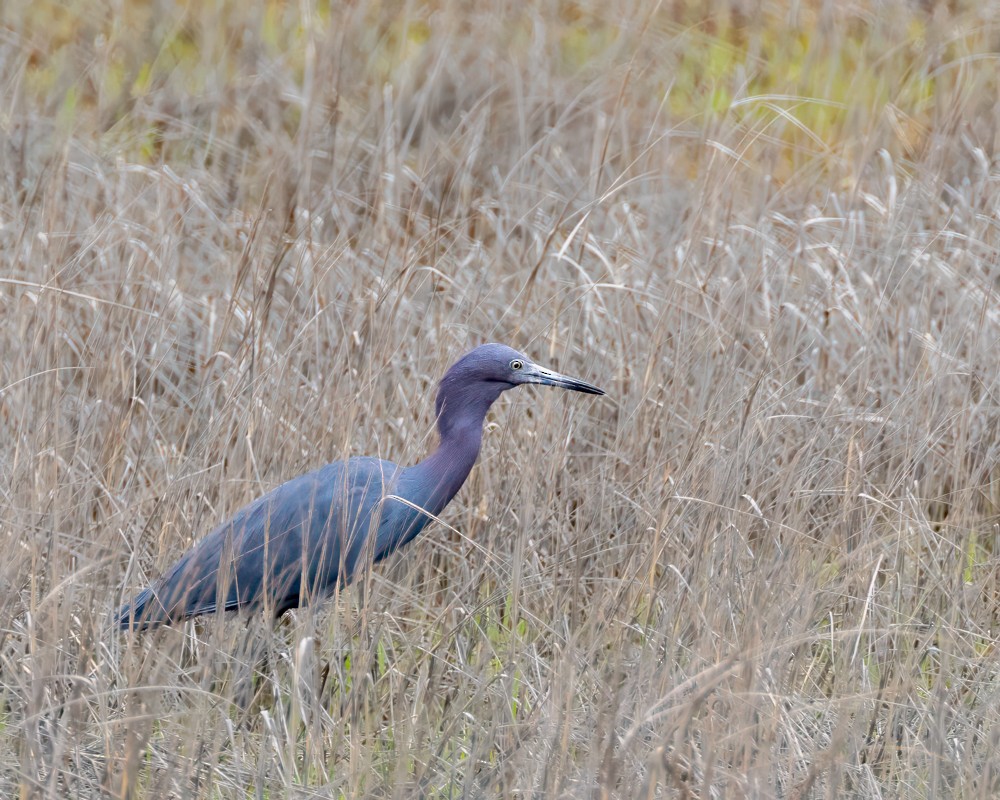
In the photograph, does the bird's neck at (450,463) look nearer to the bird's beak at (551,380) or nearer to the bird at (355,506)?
the bird at (355,506)

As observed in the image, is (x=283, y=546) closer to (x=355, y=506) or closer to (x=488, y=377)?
(x=355, y=506)

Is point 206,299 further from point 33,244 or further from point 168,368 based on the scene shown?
point 33,244

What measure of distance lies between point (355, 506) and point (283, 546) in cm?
18

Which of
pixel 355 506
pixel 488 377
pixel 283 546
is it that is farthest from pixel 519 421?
pixel 283 546

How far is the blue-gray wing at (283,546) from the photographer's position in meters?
2.61

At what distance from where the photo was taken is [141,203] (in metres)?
4.07

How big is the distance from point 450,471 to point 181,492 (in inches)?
23.0

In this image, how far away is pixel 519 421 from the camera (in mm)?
3229

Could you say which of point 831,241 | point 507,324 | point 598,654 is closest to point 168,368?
point 507,324

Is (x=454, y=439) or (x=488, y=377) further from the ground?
(x=488, y=377)

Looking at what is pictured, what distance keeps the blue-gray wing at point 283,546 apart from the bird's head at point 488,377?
22 cm

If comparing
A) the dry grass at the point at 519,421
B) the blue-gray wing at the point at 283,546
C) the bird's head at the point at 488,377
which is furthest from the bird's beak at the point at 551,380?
the blue-gray wing at the point at 283,546

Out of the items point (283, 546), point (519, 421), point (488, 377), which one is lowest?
point (283, 546)

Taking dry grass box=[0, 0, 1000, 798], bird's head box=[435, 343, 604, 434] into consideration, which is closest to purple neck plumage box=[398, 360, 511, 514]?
bird's head box=[435, 343, 604, 434]
